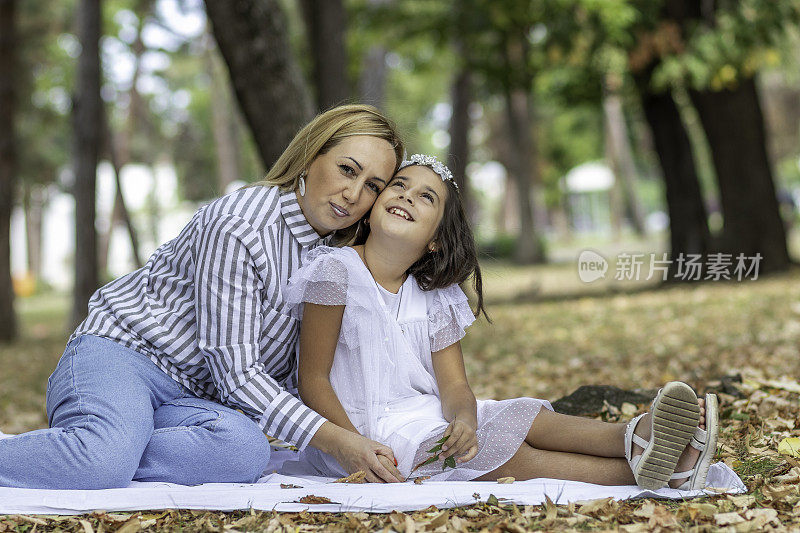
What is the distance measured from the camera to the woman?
2.96 metres

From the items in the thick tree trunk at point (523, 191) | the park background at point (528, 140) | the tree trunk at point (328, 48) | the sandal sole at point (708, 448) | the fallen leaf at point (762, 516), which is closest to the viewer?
the fallen leaf at point (762, 516)

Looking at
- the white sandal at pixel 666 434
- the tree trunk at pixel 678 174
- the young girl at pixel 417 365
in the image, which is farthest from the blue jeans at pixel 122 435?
the tree trunk at pixel 678 174

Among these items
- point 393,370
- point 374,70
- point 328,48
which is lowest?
point 393,370

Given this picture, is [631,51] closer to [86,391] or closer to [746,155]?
[746,155]

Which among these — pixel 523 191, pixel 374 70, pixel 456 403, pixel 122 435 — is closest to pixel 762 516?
pixel 456 403

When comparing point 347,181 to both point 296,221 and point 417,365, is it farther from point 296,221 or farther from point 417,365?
point 417,365

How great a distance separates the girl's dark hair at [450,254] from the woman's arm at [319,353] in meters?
0.41

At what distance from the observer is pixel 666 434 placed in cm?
278

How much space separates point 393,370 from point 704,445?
1136 millimetres

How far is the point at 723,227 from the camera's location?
11789 millimetres

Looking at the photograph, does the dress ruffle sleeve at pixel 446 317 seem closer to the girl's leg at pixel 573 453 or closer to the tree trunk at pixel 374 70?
the girl's leg at pixel 573 453

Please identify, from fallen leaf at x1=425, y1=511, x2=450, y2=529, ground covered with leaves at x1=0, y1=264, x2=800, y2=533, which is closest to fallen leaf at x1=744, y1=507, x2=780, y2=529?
ground covered with leaves at x1=0, y1=264, x2=800, y2=533

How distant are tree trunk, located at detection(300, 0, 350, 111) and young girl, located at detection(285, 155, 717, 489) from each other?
5.15 metres

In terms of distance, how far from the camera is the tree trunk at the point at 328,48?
830 cm
